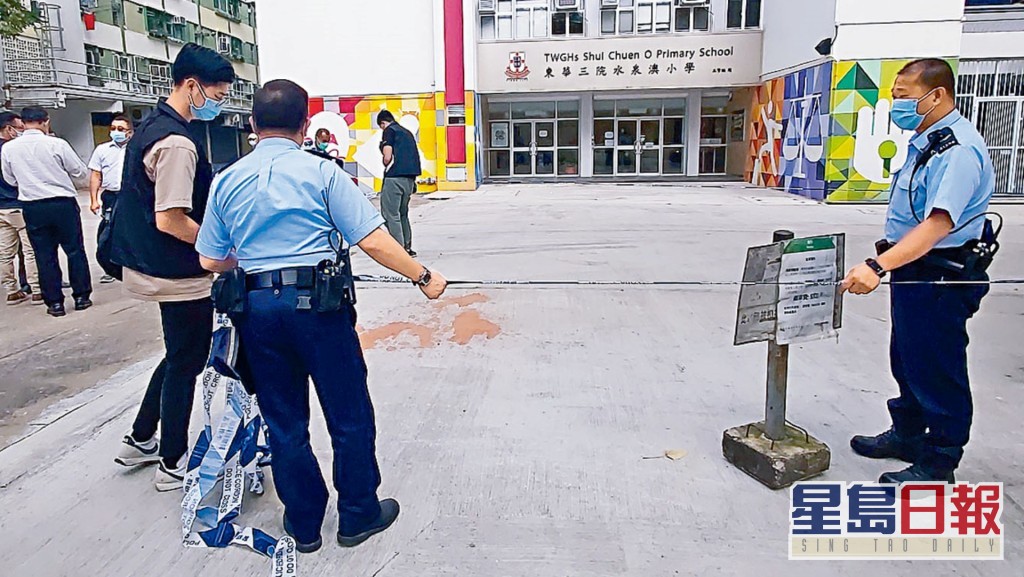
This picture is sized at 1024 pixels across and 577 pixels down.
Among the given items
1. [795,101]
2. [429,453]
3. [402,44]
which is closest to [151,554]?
[429,453]

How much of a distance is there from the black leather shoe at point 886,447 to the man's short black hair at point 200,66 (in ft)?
10.2

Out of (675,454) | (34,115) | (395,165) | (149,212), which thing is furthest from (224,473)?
(395,165)

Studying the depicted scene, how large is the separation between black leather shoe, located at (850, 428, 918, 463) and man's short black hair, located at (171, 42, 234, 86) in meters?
3.11

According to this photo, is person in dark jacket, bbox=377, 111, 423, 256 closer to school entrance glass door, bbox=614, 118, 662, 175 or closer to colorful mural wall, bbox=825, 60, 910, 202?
colorful mural wall, bbox=825, 60, 910, 202

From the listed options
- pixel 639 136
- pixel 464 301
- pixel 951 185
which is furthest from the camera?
pixel 639 136

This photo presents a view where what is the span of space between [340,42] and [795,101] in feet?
37.9

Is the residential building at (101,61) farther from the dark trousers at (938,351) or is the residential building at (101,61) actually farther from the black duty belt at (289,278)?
the dark trousers at (938,351)

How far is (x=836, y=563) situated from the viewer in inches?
101

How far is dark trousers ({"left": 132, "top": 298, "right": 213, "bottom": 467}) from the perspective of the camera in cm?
296

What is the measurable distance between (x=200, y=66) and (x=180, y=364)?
1.18 m

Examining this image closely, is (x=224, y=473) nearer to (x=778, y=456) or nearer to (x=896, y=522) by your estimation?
(x=778, y=456)

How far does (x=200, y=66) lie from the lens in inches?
116

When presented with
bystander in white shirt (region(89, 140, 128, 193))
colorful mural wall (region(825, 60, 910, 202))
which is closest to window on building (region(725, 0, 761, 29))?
colorful mural wall (region(825, 60, 910, 202))

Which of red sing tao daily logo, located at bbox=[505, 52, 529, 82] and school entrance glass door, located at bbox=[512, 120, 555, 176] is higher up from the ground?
red sing tao daily logo, located at bbox=[505, 52, 529, 82]
